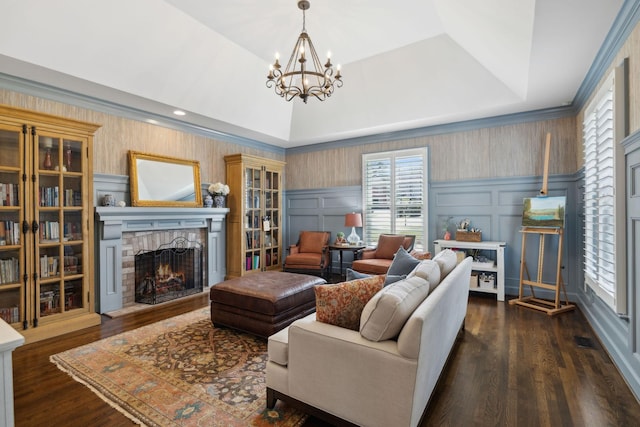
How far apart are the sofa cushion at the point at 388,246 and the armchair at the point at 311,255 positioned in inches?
39.9

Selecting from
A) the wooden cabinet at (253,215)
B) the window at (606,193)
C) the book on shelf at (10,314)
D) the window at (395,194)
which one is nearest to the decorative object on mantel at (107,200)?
the book on shelf at (10,314)

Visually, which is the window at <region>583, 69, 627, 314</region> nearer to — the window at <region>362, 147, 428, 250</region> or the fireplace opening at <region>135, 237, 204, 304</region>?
the window at <region>362, 147, 428, 250</region>

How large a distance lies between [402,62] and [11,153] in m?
4.74

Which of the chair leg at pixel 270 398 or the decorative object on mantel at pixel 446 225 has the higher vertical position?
the decorative object on mantel at pixel 446 225

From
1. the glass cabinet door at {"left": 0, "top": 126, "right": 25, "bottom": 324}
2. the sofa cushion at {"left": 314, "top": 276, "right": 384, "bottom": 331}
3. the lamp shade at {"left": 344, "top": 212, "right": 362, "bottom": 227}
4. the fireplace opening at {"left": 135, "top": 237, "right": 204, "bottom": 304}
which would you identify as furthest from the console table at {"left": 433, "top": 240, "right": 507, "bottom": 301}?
the glass cabinet door at {"left": 0, "top": 126, "right": 25, "bottom": 324}

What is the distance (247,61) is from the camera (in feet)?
14.8

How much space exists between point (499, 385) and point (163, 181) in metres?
4.76

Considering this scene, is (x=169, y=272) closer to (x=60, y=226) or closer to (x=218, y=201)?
(x=218, y=201)

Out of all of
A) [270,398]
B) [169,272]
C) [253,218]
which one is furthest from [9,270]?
[253,218]

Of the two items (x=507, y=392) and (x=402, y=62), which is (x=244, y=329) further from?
(x=402, y=62)

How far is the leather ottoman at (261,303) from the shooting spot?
3.09 metres

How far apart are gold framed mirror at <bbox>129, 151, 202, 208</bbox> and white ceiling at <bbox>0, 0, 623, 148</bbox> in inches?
28.8

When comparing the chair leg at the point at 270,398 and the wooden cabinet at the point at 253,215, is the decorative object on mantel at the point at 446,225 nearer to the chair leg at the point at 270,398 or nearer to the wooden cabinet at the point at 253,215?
the wooden cabinet at the point at 253,215

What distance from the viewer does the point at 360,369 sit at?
1.70 metres
